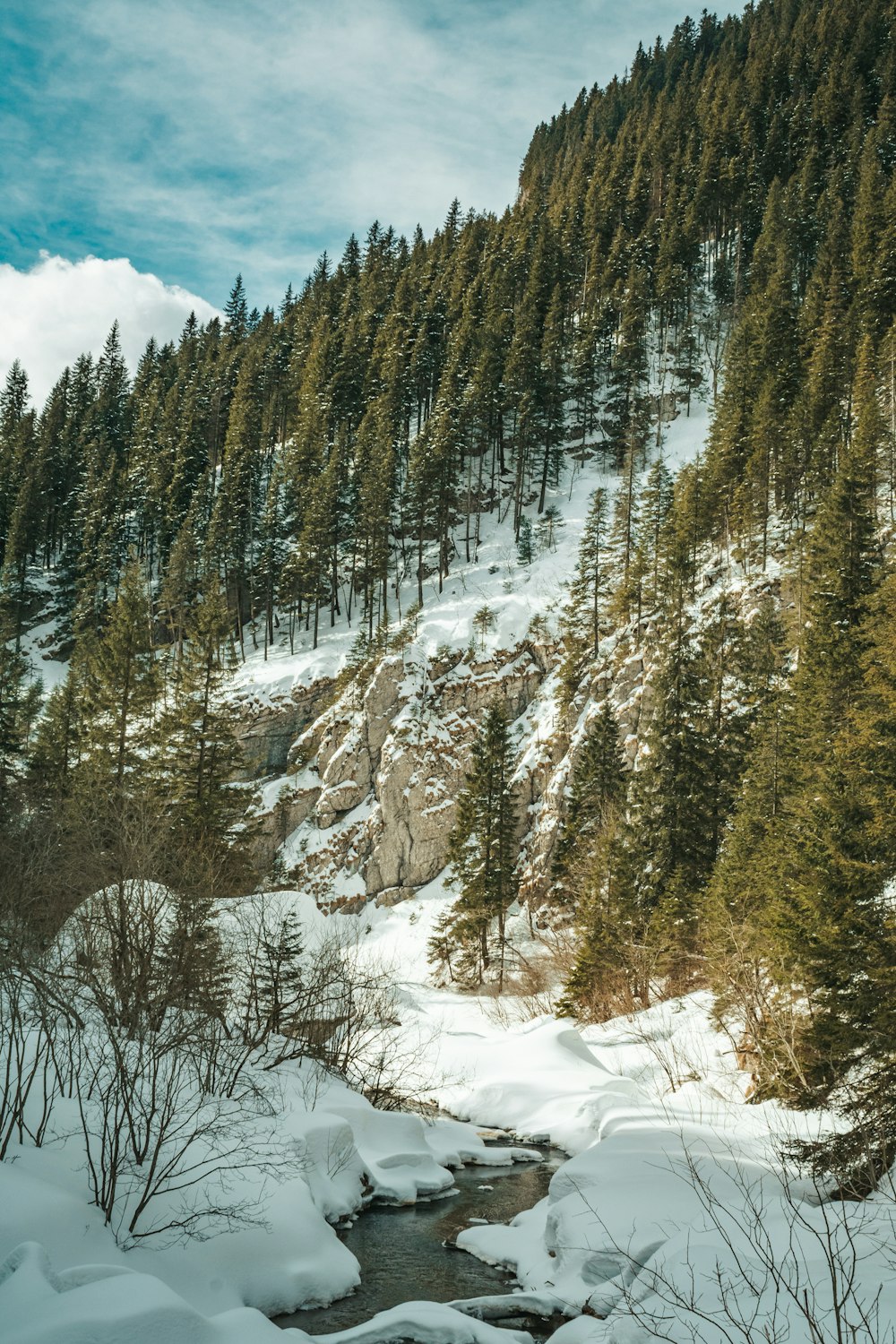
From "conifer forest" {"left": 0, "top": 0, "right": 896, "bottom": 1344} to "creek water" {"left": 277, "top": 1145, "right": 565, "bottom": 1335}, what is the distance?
0.48 m

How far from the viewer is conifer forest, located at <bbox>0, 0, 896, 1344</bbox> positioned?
470 inches

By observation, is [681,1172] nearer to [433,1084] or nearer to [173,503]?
[433,1084]

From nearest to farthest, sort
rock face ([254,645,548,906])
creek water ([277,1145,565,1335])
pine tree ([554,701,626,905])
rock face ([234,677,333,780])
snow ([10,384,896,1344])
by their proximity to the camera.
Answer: snow ([10,384,896,1344]), creek water ([277,1145,565,1335]), pine tree ([554,701,626,905]), rock face ([254,645,548,906]), rock face ([234,677,333,780])

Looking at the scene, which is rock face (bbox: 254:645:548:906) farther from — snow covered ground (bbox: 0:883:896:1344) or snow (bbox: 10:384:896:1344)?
snow covered ground (bbox: 0:883:896:1344)

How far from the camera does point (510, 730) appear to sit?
173 feet

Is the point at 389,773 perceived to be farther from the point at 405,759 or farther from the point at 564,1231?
the point at 564,1231

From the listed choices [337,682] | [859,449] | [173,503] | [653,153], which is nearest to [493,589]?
[337,682]

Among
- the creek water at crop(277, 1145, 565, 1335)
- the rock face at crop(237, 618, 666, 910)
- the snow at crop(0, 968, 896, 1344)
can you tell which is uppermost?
the rock face at crop(237, 618, 666, 910)

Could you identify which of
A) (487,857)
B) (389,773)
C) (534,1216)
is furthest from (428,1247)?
(389,773)

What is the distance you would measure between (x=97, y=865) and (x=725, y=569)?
42.7m

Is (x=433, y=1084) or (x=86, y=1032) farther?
(x=433, y=1084)

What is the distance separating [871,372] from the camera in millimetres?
55500

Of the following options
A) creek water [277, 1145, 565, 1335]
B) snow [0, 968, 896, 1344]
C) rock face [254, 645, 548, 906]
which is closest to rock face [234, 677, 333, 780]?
rock face [254, 645, 548, 906]

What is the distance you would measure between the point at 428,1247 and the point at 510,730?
38.9 metres
